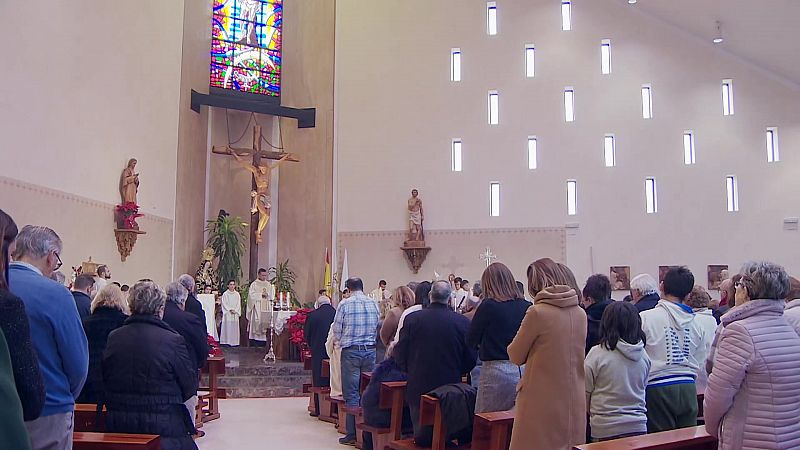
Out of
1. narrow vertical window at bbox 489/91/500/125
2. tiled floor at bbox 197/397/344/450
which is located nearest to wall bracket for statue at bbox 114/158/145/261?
tiled floor at bbox 197/397/344/450

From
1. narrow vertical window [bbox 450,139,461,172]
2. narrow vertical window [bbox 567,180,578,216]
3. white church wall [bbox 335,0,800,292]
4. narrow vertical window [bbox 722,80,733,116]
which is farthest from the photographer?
narrow vertical window [bbox 450,139,461,172]

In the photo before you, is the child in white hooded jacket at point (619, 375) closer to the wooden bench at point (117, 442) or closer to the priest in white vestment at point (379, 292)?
the wooden bench at point (117, 442)

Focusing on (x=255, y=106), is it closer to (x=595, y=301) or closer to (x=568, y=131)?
(x=568, y=131)

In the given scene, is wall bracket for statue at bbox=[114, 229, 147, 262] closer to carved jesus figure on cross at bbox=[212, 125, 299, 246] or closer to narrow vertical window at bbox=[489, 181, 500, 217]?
carved jesus figure on cross at bbox=[212, 125, 299, 246]

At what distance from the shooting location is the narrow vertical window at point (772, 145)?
45.6ft

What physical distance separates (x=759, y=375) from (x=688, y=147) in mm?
12652

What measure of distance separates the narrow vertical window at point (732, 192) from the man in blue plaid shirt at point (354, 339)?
9750mm

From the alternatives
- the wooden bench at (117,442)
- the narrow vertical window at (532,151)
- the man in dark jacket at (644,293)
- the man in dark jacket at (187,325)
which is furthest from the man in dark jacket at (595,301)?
the narrow vertical window at (532,151)

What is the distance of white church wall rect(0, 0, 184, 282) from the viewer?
8.62 meters

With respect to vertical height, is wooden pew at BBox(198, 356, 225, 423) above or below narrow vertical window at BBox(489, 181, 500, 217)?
below

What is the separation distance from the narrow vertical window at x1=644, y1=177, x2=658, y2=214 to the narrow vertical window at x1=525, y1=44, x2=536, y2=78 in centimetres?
334

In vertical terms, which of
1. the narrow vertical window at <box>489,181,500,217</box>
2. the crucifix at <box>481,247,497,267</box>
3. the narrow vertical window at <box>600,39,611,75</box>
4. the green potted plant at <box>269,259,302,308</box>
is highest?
the narrow vertical window at <box>600,39,611,75</box>

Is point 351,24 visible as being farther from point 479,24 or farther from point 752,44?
point 752,44

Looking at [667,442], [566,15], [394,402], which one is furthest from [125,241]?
[566,15]
